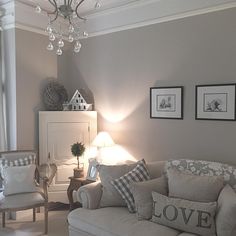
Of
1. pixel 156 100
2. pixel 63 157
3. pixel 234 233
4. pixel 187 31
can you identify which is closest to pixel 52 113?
pixel 63 157

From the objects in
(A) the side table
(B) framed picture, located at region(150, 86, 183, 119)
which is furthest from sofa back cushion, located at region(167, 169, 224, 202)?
(A) the side table

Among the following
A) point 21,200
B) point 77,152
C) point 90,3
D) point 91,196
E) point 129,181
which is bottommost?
point 21,200

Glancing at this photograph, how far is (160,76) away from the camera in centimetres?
343

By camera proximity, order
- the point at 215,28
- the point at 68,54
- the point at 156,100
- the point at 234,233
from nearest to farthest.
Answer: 1. the point at 234,233
2. the point at 215,28
3. the point at 156,100
4. the point at 68,54

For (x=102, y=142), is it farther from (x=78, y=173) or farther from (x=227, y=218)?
(x=227, y=218)

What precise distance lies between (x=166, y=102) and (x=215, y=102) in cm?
59

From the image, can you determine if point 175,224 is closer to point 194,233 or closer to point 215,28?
point 194,233

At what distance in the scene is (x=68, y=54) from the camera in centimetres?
436

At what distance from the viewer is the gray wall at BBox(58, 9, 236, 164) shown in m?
3.00

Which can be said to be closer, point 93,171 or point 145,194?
point 145,194

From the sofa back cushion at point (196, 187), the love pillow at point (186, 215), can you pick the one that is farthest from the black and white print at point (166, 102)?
the love pillow at point (186, 215)

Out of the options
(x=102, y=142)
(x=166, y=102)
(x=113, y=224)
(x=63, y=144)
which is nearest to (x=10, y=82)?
(x=63, y=144)

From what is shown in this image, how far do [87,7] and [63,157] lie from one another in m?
2.12

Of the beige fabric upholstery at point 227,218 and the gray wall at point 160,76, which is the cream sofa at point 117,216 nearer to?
the beige fabric upholstery at point 227,218
